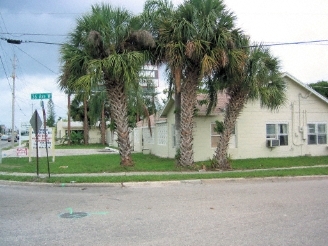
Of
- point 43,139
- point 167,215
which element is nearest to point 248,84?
point 167,215

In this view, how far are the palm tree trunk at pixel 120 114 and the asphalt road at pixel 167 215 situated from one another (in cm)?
429

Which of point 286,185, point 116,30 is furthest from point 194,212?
point 116,30

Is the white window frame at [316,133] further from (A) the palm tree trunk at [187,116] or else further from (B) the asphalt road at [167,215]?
(B) the asphalt road at [167,215]

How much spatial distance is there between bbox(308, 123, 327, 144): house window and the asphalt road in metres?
11.1

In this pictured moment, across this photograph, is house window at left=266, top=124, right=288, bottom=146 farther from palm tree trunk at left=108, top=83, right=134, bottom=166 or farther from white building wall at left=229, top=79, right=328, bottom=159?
palm tree trunk at left=108, top=83, right=134, bottom=166

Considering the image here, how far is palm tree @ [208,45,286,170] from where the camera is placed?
49.2 ft

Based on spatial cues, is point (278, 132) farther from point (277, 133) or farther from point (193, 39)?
point (193, 39)

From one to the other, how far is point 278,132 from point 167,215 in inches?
613

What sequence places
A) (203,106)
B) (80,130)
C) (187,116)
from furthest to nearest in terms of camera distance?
(80,130)
(203,106)
(187,116)

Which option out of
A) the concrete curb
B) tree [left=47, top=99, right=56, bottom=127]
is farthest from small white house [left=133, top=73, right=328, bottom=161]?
tree [left=47, top=99, right=56, bottom=127]

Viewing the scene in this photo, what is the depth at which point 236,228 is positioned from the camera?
246 inches

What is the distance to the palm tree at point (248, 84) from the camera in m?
15.0

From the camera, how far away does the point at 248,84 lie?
49.5 feet

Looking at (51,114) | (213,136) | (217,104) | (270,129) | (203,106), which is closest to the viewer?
(213,136)
